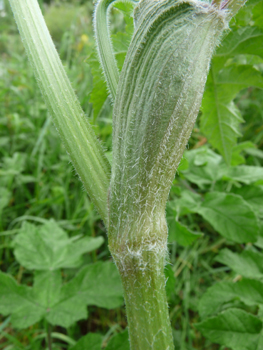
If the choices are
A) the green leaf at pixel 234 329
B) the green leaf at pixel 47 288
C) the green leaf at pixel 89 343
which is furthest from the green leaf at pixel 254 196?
the green leaf at pixel 47 288

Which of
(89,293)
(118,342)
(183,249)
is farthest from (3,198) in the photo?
(118,342)

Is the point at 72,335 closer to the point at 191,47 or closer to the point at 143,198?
the point at 143,198

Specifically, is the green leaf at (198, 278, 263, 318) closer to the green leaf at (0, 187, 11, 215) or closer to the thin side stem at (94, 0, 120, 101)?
the thin side stem at (94, 0, 120, 101)

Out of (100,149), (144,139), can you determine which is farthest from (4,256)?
(144,139)

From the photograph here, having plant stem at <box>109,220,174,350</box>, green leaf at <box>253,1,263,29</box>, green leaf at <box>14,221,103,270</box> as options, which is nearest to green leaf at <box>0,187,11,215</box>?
green leaf at <box>14,221,103,270</box>

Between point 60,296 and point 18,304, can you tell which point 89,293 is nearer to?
point 60,296

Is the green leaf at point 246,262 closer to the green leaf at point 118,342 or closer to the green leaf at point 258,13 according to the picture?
the green leaf at point 118,342
